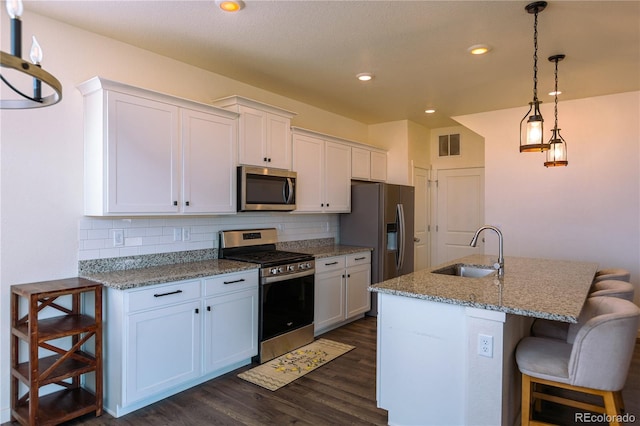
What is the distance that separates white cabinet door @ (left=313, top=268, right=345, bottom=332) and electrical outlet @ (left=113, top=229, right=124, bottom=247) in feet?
6.17

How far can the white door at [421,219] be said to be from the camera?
6117mm

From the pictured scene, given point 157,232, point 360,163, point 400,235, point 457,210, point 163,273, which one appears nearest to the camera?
point 163,273

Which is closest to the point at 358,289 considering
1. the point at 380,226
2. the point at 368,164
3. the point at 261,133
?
the point at 380,226

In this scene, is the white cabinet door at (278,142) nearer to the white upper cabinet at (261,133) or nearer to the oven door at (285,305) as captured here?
the white upper cabinet at (261,133)

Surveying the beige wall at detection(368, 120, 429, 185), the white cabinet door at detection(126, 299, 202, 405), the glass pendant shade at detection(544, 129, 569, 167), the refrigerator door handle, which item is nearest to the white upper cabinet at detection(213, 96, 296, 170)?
the white cabinet door at detection(126, 299, 202, 405)

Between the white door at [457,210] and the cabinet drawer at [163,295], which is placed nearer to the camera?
the cabinet drawer at [163,295]

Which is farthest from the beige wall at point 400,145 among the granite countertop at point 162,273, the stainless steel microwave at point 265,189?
the granite countertop at point 162,273

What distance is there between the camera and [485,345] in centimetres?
206

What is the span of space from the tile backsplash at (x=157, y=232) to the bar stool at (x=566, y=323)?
2659mm

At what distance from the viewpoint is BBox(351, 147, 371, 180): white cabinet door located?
16.9 ft

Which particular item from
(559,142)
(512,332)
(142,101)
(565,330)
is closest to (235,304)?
(142,101)

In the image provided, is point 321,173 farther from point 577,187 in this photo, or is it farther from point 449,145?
point 577,187

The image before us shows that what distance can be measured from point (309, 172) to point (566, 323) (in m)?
2.79

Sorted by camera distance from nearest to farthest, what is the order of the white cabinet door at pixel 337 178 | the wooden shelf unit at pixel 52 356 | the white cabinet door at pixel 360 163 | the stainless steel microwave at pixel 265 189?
the wooden shelf unit at pixel 52 356, the stainless steel microwave at pixel 265 189, the white cabinet door at pixel 337 178, the white cabinet door at pixel 360 163
